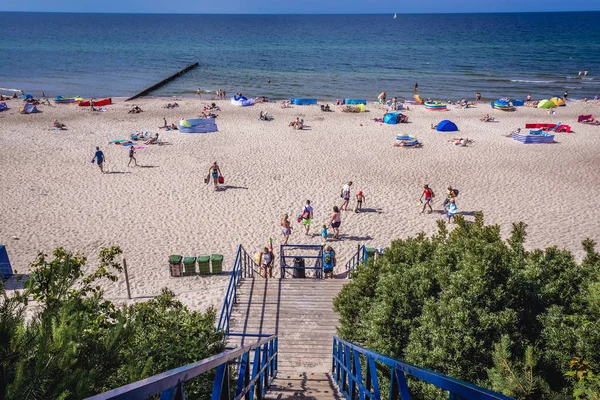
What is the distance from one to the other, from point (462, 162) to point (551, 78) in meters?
40.9

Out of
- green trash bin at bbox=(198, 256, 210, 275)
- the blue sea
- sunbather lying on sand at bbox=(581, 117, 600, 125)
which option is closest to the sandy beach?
green trash bin at bbox=(198, 256, 210, 275)

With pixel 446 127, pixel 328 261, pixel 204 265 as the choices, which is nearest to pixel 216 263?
pixel 204 265

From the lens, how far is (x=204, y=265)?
43.1 feet

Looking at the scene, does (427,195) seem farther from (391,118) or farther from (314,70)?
(314,70)

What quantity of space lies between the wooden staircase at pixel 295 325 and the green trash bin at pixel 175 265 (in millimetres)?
3162

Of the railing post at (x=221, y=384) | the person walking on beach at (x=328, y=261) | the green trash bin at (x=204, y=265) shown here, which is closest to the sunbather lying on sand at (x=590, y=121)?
the person walking on beach at (x=328, y=261)

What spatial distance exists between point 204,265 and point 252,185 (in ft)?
25.4

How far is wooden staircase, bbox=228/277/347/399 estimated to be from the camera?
703 centimetres

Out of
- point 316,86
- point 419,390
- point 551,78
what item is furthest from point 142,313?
point 551,78

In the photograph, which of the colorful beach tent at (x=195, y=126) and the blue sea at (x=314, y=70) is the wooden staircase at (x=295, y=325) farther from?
A: the blue sea at (x=314, y=70)

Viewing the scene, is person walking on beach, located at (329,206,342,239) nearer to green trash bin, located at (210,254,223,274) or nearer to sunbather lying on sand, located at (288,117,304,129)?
green trash bin, located at (210,254,223,274)

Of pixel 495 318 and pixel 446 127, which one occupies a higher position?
pixel 495 318

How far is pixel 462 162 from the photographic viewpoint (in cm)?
2381

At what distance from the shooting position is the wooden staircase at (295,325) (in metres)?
7.03
